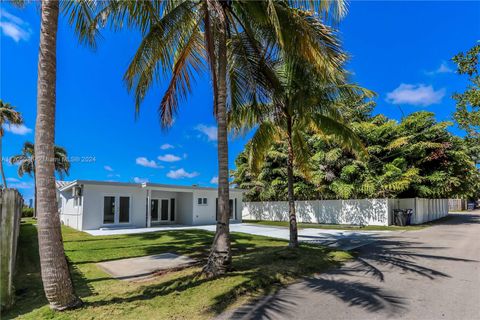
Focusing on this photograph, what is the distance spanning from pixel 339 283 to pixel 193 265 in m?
3.60

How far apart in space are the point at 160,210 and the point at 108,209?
14.0ft

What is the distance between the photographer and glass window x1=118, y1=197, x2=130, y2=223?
1823 cm

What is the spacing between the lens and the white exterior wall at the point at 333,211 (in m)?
20.4

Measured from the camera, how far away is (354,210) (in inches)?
851

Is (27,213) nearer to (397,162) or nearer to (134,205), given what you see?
(134,205)

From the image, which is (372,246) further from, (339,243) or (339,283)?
(339,283)

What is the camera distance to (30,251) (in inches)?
392

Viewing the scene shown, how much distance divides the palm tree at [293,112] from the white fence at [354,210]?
467 inches

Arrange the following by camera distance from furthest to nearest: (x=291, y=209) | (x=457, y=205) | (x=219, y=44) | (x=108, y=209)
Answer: (x=457, y=205) < (x=108, y=209) < (x=291, y=209) < (x=219, y=44)

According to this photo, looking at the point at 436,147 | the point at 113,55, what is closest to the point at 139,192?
the point at 113,55

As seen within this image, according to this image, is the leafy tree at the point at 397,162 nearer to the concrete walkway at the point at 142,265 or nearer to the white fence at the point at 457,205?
the concrete walkway at the point at 142,265

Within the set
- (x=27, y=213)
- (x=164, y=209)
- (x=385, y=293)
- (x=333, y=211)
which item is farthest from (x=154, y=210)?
(x=27, y=213)

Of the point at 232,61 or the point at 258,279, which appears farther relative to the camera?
the point at 232,61

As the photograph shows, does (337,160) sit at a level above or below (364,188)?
above
